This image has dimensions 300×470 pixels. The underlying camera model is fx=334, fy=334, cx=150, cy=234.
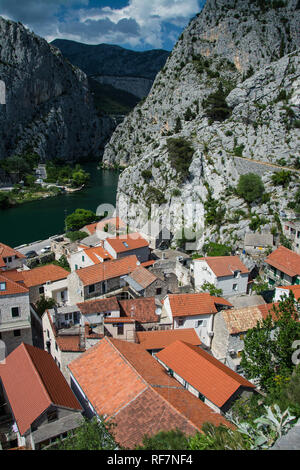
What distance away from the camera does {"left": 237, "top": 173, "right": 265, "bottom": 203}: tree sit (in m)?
37.6

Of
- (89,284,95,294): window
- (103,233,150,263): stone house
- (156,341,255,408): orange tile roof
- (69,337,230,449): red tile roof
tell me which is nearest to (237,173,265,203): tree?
(103,233,150,263): stone house

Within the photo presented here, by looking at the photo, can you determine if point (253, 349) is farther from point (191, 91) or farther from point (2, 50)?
point (2, 50)

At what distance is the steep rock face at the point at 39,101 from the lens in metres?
108

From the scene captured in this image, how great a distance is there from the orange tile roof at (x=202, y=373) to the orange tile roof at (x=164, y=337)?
127cm

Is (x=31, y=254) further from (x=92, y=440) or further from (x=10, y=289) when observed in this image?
(x=92, y=440)

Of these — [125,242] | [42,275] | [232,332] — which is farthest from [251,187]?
[42,275]

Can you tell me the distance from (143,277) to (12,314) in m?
9.96

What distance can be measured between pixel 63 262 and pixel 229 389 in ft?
90.1

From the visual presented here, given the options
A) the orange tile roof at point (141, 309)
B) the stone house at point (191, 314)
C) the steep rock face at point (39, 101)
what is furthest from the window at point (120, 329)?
the steep rock face at point (39, 101)

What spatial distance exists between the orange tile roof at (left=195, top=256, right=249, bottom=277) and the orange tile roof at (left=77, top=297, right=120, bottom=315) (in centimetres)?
904

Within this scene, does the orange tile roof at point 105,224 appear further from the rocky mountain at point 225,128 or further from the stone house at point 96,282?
the stone house at point 96,282

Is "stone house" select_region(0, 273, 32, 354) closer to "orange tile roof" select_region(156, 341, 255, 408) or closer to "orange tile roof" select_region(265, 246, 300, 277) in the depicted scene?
"orange tile roof" select_region(156, 341, 255, 408)

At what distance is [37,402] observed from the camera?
14070mm
